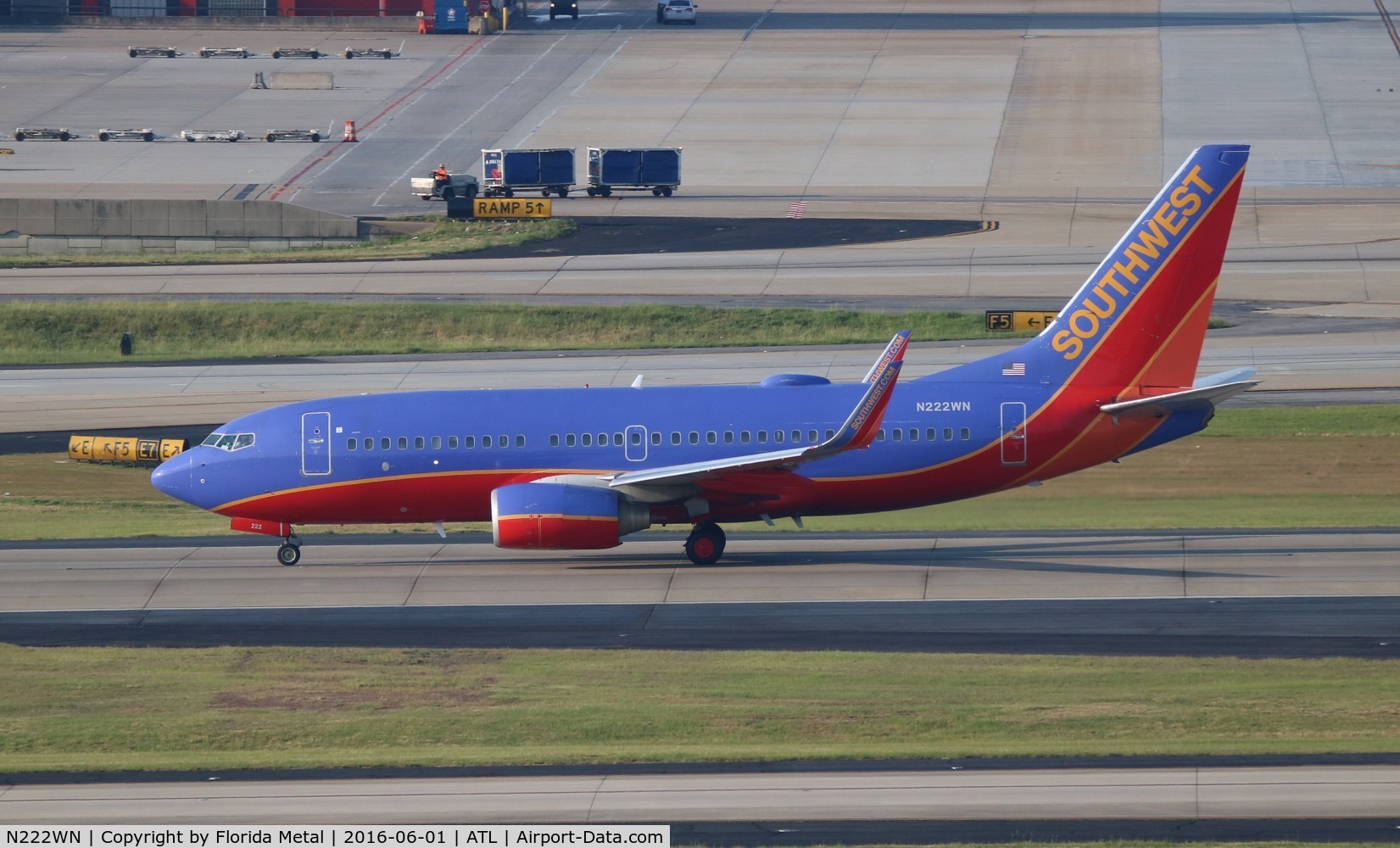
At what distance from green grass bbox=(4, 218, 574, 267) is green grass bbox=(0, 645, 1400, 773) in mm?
53568

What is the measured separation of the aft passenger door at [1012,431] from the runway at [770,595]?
2.54 m

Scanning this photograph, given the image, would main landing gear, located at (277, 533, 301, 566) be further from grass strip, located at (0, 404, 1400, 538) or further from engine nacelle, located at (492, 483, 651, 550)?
engine nacelle, located at (492, 483, 651, 550)

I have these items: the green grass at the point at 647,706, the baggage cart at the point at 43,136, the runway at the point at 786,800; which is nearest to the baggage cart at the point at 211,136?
the baggage cart at the point at 43,136

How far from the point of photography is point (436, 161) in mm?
104750

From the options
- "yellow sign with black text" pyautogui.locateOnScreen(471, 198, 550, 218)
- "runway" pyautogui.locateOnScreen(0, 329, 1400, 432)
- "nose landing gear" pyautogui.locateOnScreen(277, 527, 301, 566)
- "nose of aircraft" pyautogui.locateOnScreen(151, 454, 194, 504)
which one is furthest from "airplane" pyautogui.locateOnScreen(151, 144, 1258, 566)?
"yellow sign with black text" pyautogui.locateOnScreen(471, 198, 550, 218)

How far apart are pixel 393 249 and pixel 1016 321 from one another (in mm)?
33679

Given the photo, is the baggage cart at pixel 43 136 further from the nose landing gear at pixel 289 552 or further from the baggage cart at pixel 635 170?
the nose landing gear at pixel 289 552

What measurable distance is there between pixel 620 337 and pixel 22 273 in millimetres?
32040

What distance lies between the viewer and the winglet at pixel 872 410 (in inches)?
1489

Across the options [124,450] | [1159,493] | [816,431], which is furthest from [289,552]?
[1159,493]

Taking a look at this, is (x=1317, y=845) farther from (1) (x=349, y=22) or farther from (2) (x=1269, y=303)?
(1) (x=349, y=22)

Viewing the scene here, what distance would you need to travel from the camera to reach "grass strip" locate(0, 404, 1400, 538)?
45625 mm

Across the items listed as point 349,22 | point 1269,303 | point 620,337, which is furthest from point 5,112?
point 1269,303

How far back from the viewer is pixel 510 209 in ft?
303
